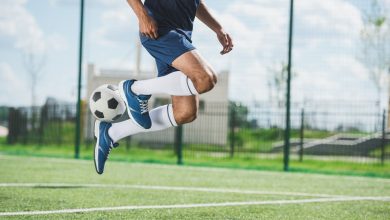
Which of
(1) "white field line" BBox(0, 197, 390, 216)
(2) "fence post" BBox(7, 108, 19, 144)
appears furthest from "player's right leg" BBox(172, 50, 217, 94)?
(2) "fence post" BBox(7, 108, 19, 144)

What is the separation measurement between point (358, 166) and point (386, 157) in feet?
6.46

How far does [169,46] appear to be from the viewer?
4160 millimetres

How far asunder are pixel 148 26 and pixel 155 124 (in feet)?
2.69

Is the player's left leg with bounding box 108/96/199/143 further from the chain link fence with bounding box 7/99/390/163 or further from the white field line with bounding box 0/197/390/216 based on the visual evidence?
the chain link fence with bounding box 7/99/390/163

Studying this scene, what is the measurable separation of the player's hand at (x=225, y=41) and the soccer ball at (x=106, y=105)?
92 cm

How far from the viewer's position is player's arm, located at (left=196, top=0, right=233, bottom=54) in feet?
15.5

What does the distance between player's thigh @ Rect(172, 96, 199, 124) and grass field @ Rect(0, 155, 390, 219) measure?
682 millimetres

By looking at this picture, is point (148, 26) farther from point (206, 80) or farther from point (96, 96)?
point (96, 96)

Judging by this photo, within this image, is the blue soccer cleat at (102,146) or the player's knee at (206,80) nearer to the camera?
the player's knee at (206,80)

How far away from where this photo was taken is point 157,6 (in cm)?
428

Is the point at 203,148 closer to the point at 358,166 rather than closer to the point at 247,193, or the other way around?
the point at 358,166

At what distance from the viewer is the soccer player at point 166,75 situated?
4051 millimetres

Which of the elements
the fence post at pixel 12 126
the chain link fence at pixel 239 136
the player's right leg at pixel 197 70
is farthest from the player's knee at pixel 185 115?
the fence post at pixel 12 126

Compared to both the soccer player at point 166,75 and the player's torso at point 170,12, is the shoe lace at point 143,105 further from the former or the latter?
the player's torso at point 170,12
